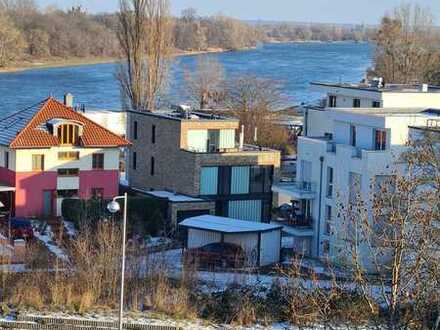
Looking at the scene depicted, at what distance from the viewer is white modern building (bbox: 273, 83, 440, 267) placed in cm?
1680

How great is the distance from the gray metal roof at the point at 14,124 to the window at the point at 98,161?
54.6 inches

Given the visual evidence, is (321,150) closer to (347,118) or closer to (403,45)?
(347,118)

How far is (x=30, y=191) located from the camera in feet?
64.5

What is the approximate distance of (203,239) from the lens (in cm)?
1723

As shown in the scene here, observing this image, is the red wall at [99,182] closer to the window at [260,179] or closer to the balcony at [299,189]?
the window at [260,179]

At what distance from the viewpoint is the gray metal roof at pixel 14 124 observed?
1996cm

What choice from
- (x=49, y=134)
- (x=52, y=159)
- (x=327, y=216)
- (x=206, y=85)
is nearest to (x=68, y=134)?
(x=49, y=134)

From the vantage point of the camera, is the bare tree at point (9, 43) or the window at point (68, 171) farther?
the bare tree at point (9, 43)

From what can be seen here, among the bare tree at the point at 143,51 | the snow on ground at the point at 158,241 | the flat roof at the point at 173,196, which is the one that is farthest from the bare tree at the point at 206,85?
the snow on ground at the point at 158,241

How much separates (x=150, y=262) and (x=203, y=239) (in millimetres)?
2421

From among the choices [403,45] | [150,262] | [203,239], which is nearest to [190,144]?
[203,239]

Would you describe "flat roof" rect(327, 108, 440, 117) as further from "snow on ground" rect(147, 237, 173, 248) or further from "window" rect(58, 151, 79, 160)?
"window" rect(58, 151, 79, 160)

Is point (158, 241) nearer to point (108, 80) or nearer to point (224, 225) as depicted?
point (224, 225)

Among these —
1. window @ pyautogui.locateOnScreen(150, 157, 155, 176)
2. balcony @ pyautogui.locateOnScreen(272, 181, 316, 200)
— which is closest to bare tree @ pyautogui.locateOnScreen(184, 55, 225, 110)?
window @ pyautogui.locateOnScreen(150, 157, 155, 176)
